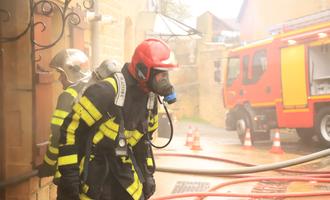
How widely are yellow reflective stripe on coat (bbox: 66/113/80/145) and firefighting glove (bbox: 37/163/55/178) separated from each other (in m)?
0.83

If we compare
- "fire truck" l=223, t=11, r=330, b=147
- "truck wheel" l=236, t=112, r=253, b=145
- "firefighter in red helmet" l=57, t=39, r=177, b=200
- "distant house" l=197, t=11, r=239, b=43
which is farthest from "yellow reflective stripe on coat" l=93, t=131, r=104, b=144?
"distant house" l=197, t=11, r=239, b=43

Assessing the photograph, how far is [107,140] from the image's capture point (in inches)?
95.4

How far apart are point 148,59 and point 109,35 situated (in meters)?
4.53

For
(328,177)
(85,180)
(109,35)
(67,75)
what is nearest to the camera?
(85,180)

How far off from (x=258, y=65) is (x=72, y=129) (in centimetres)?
951

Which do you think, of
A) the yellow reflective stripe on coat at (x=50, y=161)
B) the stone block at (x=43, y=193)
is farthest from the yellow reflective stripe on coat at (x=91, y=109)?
the stone block at (x=43, y=193)

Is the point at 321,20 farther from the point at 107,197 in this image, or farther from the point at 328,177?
the point at 107,197

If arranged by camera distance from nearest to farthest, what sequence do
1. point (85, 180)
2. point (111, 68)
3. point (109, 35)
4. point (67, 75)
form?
point (85, 180), point (111, 68), point (67, 75), point (109, 35)

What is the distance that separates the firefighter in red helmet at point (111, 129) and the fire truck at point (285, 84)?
769 centimetres

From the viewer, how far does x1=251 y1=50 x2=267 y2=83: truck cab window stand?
36.6ft

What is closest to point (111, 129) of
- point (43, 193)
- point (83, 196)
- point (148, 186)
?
point (83, 196)

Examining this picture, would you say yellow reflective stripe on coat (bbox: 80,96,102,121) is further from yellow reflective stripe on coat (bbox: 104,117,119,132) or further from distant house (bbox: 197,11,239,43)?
distant house (bbox: 197,11,239,43)

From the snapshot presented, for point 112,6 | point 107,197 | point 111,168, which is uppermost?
point 112,6

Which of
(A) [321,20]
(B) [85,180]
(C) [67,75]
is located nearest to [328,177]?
(C) [67,75]
